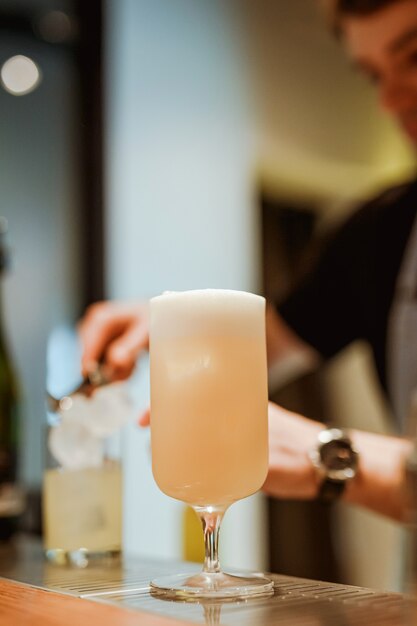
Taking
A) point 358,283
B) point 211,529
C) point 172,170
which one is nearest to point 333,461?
point 211,529

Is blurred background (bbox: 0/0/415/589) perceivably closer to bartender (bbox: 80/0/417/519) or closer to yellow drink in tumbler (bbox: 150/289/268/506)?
bartender (bbox: 80/0/417/519)

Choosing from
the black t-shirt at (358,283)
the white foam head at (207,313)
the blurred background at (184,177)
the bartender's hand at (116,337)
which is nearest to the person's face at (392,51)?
the black t-shirt at (358,283)

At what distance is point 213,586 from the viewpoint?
2.39 ft

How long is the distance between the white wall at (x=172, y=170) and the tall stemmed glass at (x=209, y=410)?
2.01 meters

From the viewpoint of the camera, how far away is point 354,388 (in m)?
3.52

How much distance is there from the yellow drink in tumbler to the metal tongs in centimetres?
36

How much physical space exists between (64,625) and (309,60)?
3.15 m

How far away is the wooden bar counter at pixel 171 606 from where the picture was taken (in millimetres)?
612

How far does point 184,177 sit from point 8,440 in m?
1.78

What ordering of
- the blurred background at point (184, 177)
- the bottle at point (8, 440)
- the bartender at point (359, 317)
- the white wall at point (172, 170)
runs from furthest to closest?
1. the white wall at point (172, 170)
2. the blurred background at point (184, 177)
3. the bottle at point (8, 440)
4. the bartender at point (359, 317)

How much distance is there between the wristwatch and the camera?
1.13 metres

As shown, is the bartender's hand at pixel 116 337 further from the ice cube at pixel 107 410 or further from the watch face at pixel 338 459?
the watch face at pixel 338 459

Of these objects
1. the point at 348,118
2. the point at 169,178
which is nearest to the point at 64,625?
the point at 169,178

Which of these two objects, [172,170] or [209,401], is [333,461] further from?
[172,170]
